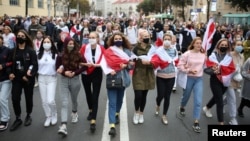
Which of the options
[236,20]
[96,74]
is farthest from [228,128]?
[236,20]

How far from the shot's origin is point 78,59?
19.9 ft

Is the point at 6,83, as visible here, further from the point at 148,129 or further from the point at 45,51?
the point at 148,129

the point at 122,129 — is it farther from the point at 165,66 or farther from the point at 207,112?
the point at 207,112

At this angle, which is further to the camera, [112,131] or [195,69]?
[195,69]

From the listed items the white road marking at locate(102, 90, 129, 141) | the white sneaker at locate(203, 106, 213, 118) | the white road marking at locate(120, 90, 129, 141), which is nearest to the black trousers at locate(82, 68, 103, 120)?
the white road marking at locate(102, 90, 129, 141)

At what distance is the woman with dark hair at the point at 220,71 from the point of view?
629 cm

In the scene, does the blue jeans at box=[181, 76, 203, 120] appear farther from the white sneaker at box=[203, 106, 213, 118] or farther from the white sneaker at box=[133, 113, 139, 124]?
the white sneaker at box=[133, 113, 139, 124]

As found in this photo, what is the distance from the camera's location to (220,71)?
6.29 m

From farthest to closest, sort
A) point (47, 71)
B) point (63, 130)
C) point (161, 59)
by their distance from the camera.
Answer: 1. point (161, 59)
2. point (47, 71)
3. point (63, 130)

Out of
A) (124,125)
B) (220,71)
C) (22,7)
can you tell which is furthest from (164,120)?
(22,7)

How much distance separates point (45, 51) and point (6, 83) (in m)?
0.93

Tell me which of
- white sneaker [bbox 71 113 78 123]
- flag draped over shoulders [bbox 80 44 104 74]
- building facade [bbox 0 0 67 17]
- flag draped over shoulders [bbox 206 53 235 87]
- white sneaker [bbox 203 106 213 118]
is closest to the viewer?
flag draped over shoulders [bbox 80 44 104 74]

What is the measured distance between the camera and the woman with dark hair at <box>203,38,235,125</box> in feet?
20.6

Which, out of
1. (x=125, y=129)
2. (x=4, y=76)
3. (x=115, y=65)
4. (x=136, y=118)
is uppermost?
(x=115, y=65)
